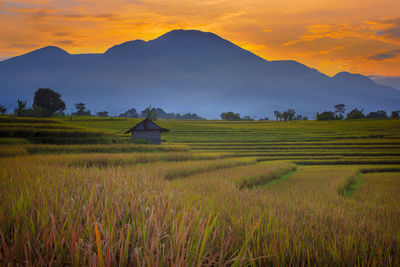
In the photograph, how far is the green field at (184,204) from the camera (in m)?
1.30

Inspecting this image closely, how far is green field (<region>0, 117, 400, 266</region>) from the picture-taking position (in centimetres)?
130

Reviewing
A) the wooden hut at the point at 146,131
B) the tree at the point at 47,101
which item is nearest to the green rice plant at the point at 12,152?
the wooden hut at the point at 146,131

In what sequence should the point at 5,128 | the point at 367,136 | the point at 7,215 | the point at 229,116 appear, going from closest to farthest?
the point at 7,215
the point at 5,128
the point at 367,136
the point at 229,116

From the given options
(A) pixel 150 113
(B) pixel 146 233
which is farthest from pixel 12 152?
(A) pixel 150 113

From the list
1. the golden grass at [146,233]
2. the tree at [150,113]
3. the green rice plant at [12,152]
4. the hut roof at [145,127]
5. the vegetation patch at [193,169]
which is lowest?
the vegetation patch at [193,169]

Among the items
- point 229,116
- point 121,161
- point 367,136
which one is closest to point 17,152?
point 121,161

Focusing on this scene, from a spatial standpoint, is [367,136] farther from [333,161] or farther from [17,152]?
[17,152]

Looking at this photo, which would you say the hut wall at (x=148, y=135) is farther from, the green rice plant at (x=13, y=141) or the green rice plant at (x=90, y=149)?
the green rice plant at (x=13, y=141)

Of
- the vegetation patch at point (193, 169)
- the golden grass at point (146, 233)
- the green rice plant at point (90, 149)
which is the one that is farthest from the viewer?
the green rice plant at point (90, 149)

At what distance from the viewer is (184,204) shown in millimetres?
2207

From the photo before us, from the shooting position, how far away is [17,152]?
1395 centimetres

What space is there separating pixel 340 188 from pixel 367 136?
37886mm

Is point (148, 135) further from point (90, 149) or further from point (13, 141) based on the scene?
point (13, 141)

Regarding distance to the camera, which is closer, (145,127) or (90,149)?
(90,149)
